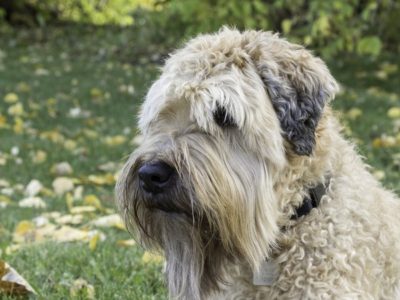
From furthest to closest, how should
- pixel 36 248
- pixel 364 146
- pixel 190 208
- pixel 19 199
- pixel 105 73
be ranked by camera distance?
pixel 105 73 → pixel 364 146 → pixel 19 199 → pixel 36 248 → pixel 190 208

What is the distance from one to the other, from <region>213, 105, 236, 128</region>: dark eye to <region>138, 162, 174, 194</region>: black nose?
32 centimetres

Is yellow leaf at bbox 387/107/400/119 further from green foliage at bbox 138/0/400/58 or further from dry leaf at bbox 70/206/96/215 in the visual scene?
dry leaf at bbox 70/206/96/215

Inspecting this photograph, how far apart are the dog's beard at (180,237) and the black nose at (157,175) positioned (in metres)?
0.05

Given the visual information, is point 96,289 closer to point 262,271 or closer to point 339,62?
point 262,271

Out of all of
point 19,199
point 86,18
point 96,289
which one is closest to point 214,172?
point 96,289

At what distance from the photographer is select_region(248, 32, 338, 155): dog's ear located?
131 inches

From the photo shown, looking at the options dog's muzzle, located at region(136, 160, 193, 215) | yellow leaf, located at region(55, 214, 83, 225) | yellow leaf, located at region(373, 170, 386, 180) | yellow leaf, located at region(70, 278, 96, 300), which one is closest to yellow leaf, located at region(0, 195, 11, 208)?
yellow leaf, located at region(55, 214, 83, 225)

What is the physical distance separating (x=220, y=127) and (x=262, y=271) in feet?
2.19

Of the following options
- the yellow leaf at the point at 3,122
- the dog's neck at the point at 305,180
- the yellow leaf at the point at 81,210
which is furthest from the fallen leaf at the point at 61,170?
the dog's neck at the point at 305,180

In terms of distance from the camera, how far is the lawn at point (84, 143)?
5004mm

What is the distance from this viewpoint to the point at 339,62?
15.6 meters

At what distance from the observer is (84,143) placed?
9.57 m

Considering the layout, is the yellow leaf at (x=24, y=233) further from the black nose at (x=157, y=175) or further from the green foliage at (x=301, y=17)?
the green foliage at (x=301, y=17)

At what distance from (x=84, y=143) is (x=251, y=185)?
21.1 feet
